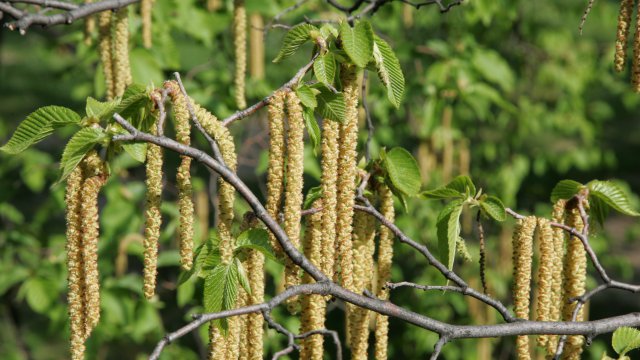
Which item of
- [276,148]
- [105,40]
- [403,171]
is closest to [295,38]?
[276,148]

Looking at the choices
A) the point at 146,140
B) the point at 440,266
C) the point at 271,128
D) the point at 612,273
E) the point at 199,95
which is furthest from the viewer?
the point at 612,273

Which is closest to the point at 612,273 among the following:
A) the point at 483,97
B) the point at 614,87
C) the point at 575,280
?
the point at 614,87

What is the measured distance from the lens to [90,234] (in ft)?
7.06

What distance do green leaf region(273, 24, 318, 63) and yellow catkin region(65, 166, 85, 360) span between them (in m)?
0.70

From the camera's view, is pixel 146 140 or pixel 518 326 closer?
pixel 146 140

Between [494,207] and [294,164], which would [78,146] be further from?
[494,207]

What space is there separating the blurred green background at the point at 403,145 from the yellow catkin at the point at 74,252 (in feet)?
5.00

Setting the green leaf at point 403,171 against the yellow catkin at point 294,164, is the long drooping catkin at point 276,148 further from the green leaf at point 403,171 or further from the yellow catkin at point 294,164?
the green leaf at point 403,171

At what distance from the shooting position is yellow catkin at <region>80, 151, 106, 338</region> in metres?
2.15

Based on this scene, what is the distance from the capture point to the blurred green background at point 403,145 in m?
5.25

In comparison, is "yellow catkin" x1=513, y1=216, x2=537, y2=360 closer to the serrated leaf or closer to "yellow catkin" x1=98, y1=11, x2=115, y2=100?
the serrated leaf

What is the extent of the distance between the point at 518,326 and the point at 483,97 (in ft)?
11.7

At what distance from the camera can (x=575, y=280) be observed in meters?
2.73

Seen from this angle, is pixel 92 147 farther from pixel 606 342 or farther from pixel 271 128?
pixel 606 342
